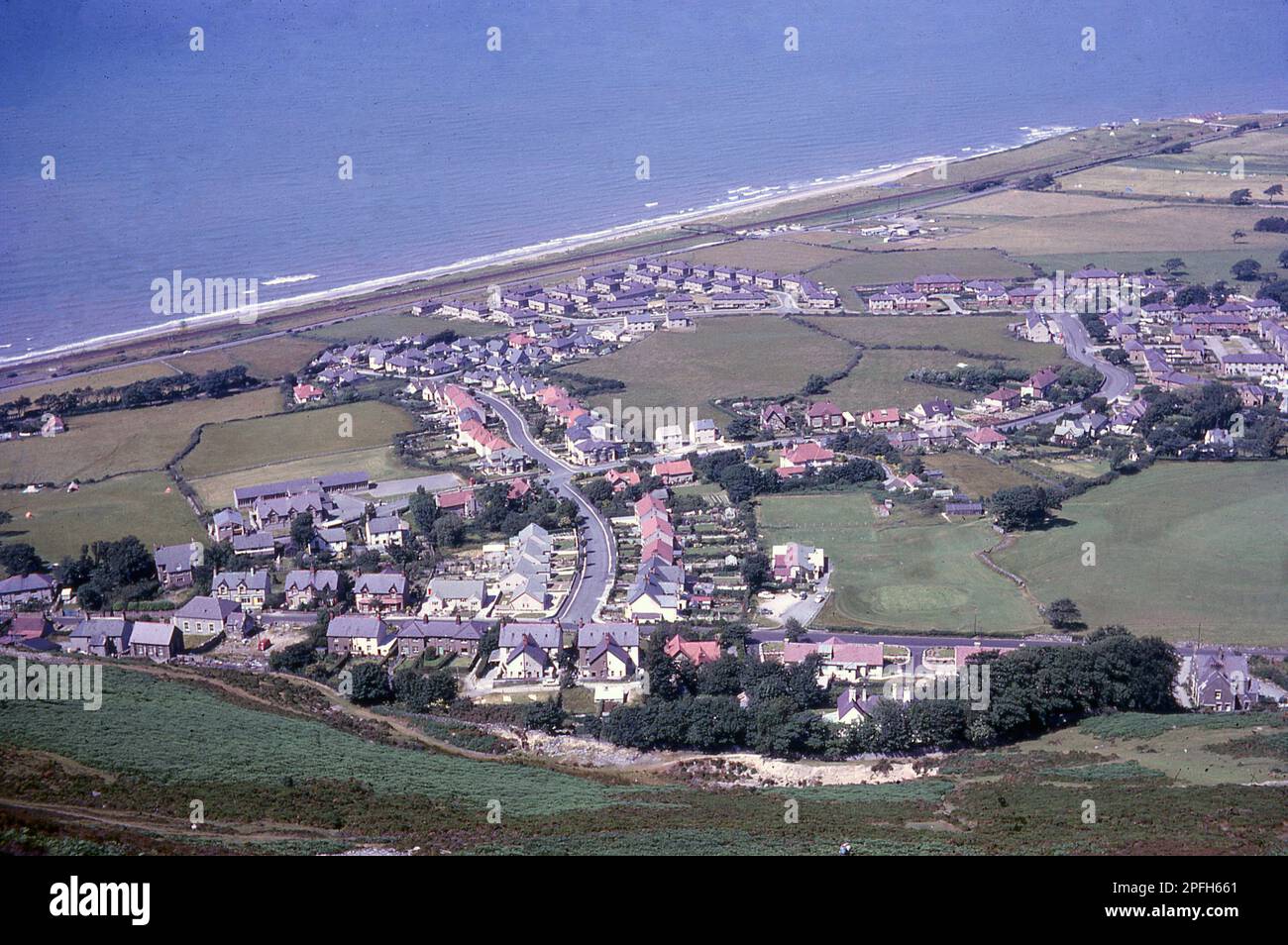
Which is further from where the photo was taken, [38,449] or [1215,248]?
[1215,248]

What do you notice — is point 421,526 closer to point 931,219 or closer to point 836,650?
point 836,650

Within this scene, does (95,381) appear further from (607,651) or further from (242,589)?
(607,651)

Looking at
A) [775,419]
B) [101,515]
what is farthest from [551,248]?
[101,515]

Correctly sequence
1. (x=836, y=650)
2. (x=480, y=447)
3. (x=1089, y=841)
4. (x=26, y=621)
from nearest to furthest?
(x=1089, y=841) < (x=836, y=650) < (x=26, y=621) < (x=480, y=447)

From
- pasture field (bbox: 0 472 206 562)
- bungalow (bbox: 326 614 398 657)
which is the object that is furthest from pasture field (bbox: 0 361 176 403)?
bungalow (bbox: 326 614 398 657)

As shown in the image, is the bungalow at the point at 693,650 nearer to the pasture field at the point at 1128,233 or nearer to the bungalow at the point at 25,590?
the bungalow at the point at 25,590

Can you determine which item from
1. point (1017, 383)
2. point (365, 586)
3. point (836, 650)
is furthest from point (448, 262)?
point (836, 650)

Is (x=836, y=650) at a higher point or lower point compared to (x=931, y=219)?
lower

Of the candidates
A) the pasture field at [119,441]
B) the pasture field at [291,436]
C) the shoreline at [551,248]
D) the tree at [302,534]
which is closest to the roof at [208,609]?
the tree at [302,534]

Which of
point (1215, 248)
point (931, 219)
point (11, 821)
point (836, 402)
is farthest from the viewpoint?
point (931, 219)
